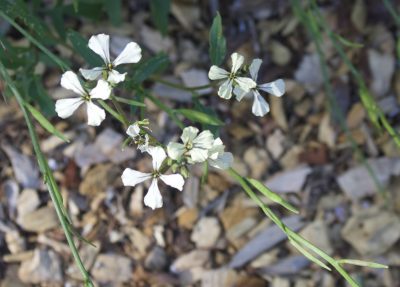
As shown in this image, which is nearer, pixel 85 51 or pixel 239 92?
pixel 239 92

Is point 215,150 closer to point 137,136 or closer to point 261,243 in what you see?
point 137,136

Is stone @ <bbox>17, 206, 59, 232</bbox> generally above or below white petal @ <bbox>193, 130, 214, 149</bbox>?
below

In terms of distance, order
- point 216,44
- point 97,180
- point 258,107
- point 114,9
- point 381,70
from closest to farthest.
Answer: point 258,107
point 216,44
point 114,9
point 97,180
point 381,70

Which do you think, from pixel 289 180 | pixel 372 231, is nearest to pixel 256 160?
pixel 289 180

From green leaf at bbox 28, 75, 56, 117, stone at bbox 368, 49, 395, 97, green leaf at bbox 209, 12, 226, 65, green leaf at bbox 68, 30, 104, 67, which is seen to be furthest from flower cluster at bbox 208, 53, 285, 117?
stone at bbox 368, 49, 395, 97

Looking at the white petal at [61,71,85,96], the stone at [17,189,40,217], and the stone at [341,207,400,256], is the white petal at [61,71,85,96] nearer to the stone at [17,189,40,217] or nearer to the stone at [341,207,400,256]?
the stone at [17,189,40,217]

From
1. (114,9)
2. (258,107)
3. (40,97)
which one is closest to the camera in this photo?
(258,107)

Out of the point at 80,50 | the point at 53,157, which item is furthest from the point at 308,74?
the point at 80,50
